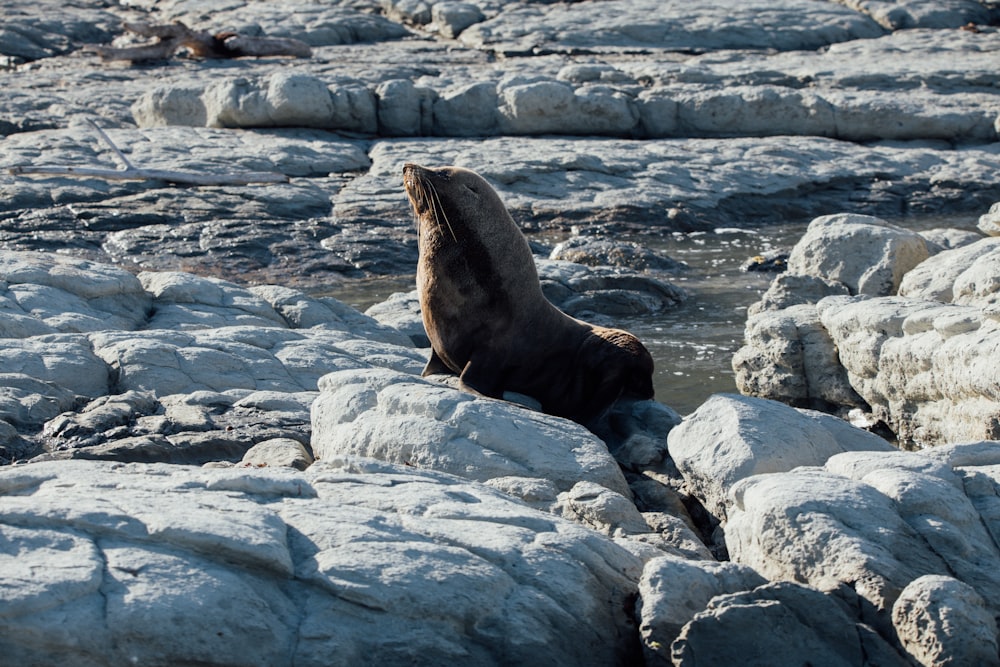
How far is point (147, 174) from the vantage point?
16891 mm

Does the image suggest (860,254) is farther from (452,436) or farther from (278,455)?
(278,455)

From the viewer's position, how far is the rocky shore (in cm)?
434

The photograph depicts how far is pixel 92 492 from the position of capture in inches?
185

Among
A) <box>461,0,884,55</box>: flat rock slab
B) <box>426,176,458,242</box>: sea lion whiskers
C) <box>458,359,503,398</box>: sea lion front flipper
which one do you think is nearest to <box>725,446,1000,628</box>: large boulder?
<box>458,359,503,398</box>: sea lion front flipper

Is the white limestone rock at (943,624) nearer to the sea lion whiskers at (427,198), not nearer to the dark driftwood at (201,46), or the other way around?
the sea lion whiskers at (427,198)

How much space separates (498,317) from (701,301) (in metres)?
5.99

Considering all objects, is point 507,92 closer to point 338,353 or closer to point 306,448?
point 338,353

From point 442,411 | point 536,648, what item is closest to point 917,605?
point 536,648

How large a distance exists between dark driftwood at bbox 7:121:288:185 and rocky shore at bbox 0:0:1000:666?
170 millimetres

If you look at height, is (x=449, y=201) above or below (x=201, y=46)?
above

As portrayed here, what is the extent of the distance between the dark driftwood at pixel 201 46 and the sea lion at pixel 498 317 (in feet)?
57.6

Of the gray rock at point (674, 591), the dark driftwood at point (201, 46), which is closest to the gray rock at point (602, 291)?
the gray rock at point (674, 591)

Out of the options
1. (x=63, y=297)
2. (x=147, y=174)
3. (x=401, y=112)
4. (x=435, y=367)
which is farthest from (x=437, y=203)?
(x=401, y=112)

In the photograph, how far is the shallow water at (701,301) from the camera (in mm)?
10742
